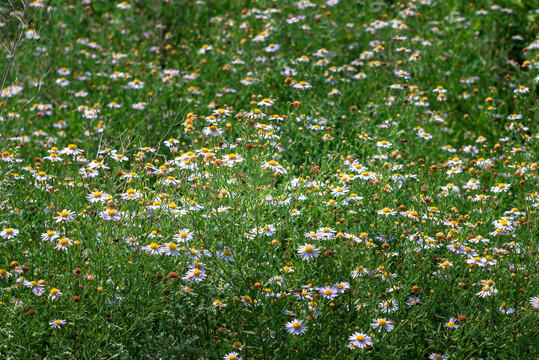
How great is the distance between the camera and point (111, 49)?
21.9 feet

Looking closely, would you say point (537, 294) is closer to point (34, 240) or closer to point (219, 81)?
point (34, 240)

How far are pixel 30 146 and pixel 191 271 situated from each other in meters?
3.12

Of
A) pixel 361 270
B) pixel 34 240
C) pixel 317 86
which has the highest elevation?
pixel 317 86

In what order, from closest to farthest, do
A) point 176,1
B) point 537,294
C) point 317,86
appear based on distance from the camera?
point 537,294 < point 317,86 < point 176,1

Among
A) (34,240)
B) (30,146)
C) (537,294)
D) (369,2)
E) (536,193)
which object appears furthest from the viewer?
(369,2)

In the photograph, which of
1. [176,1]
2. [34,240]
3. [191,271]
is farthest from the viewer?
[176,1]

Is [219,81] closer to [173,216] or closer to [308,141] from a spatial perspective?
[308,141]

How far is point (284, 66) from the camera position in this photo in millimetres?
6020

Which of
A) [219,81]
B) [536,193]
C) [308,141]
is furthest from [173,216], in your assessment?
[219,81]

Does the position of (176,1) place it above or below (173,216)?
above

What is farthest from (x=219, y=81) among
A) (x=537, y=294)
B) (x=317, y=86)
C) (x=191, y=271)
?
(x=537, y=294)

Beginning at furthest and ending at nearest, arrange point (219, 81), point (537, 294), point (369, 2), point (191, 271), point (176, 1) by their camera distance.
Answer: point (176, 1) < point (369, 2) < point (219, 81) < point (537, 294) < point (191, 271)

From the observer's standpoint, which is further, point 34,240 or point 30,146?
point 30,146

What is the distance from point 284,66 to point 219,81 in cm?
84
